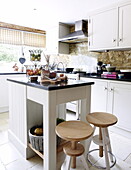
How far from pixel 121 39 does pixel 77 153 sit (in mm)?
2228

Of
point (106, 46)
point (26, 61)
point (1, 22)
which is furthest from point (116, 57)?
point (1, 22)

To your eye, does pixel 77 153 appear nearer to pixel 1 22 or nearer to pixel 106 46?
pixel 106 46

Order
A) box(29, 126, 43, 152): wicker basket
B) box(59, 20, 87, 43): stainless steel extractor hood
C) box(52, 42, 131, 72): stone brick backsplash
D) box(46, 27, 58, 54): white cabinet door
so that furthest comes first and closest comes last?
box(46, 27, 58, 54): white cabinet door, box(59, 20, 87, 43): stainless steel extractor hood, box(52, 42, 131, 72): stone brick backsplash, box(29, 126, 43, 152): wicker basket

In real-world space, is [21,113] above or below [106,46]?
below

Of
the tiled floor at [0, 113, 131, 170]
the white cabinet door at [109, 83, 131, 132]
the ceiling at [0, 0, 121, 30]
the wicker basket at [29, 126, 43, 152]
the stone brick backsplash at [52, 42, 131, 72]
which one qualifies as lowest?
the tiled floor at [0, 113, 131, 170]

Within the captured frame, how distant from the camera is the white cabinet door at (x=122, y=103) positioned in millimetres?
2369

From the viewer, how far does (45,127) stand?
1.44 meters

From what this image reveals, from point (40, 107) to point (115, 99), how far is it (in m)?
1.38

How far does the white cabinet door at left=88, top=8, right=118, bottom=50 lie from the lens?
2.77 metres

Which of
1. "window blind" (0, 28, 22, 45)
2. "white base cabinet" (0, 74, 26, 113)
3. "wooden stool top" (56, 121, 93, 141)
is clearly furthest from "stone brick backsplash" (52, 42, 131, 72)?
"wooden stool top" (56, 121, 93, 141)

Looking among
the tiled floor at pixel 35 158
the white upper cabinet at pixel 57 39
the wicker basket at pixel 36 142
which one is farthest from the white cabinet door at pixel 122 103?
the white upper cabinet at pixel 57 39

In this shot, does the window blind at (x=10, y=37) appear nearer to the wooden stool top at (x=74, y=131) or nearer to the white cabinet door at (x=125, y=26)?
the white cabinet door at (x=125, y=26)

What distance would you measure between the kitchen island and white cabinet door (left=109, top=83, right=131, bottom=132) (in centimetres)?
94

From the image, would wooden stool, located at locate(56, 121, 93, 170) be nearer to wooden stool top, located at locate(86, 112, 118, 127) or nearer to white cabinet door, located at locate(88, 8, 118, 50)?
wooden stool top, located at locate(86, 112, 118, 127)
